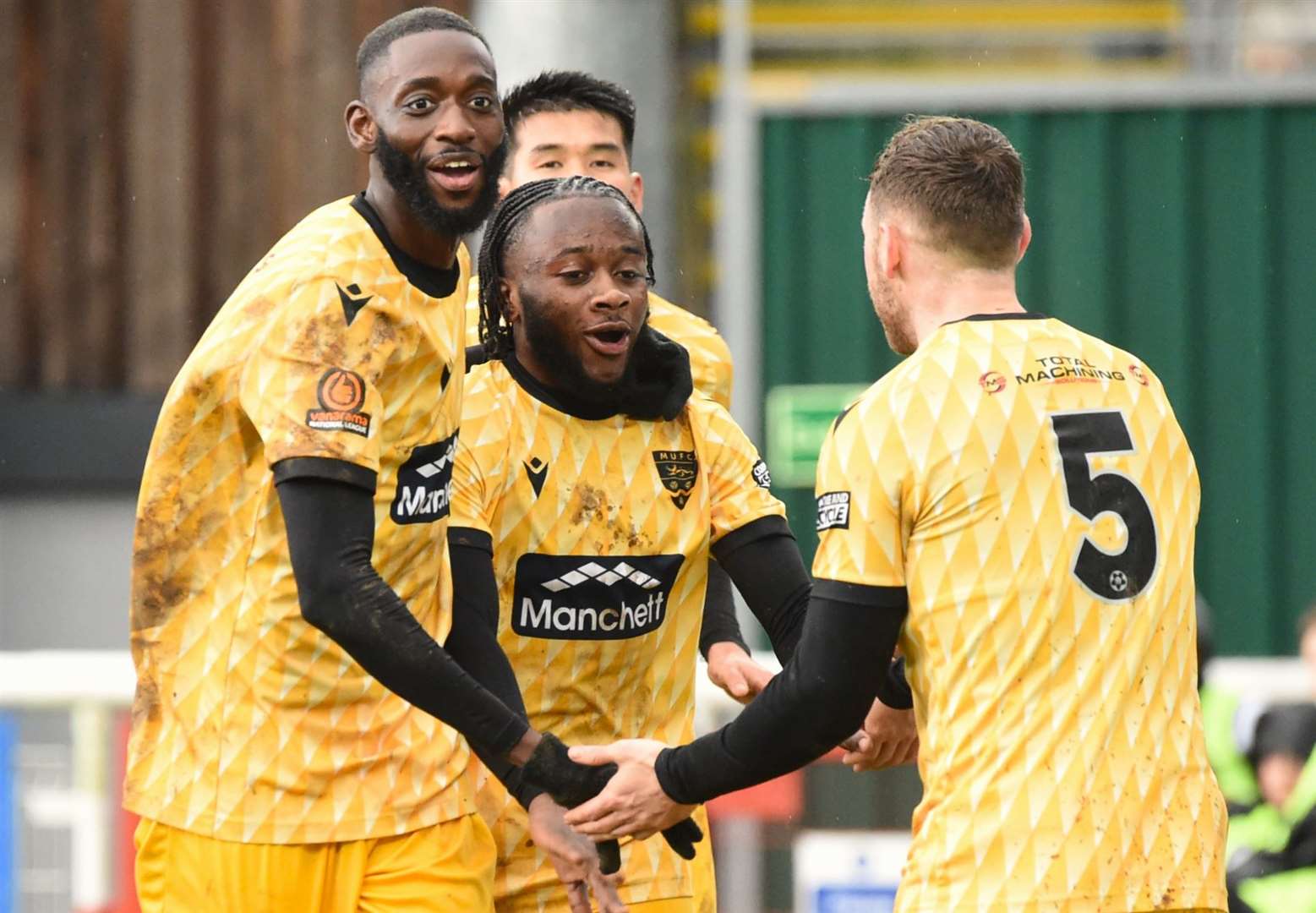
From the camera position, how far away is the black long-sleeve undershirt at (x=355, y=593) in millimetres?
3414

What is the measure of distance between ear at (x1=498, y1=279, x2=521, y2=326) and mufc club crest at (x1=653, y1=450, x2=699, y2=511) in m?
0.39

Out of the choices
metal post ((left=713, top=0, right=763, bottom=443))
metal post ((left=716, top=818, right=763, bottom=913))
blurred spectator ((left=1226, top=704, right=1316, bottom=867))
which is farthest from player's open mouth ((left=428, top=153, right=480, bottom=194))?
metal post ((left=713, top=0, right=763, bottom=443))

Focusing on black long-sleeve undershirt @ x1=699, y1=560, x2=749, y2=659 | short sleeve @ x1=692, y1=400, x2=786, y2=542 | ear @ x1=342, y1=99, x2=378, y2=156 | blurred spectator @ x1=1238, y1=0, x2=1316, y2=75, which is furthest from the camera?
blurred spectator @ x1=1238, y1=0, x2=1316, y2=75

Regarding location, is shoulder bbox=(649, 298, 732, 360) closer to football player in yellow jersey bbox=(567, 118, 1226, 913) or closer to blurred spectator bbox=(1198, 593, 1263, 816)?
football player in yellow jersey bbox=(567, 118, 1226, 913)

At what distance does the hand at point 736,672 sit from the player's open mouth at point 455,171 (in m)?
1.23

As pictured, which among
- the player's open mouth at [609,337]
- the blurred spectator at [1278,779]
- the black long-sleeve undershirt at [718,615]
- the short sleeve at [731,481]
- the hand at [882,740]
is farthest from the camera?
the blurred spectator at [1278,779]

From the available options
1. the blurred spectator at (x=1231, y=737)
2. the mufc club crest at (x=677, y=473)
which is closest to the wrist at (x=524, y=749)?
the mufc club crest at (x=677, y=473)

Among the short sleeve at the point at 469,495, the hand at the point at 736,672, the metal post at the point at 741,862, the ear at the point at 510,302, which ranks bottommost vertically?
the metal post at the point at 741,862

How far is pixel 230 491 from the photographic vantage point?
3598 millimetres

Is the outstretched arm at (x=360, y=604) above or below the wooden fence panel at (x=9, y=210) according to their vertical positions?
below

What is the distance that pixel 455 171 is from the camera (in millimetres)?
3686

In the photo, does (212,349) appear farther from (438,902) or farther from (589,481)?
(438,902)

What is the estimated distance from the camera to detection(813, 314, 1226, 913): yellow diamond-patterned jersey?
3166mm

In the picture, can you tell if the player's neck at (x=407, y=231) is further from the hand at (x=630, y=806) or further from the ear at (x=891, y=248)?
the hand at (x=630, y=806)
